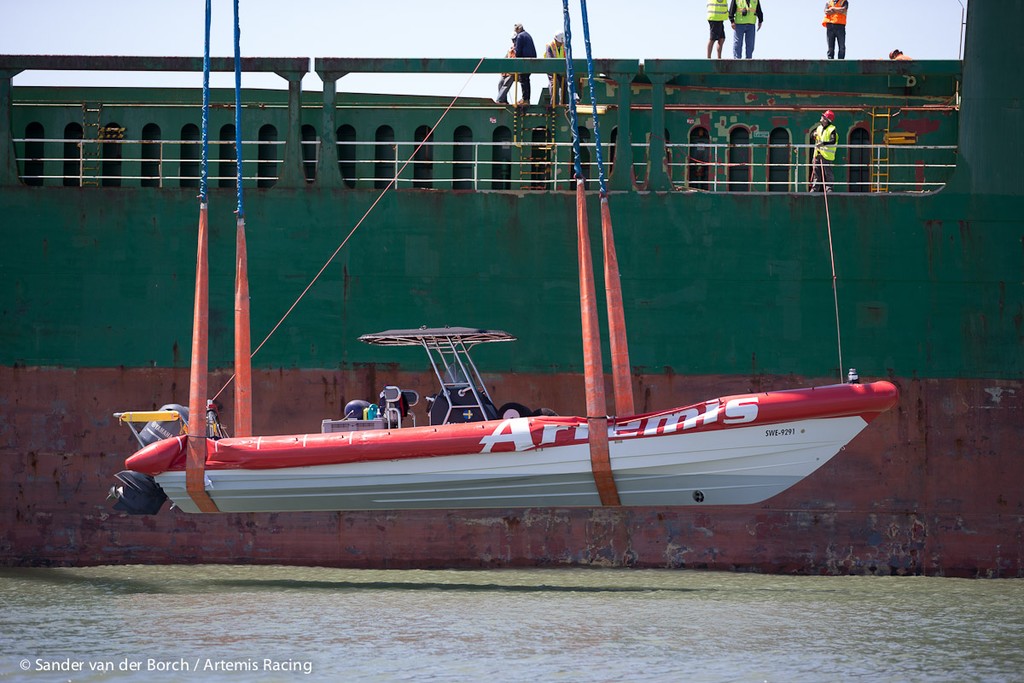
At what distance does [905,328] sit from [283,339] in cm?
740

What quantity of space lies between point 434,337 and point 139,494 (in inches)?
141

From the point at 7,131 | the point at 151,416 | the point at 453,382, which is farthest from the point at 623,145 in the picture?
the point at 7,131

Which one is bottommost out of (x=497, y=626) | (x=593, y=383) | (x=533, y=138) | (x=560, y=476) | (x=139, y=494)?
(x=497, y=626)

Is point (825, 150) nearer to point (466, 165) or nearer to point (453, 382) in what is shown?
point (466, 165)

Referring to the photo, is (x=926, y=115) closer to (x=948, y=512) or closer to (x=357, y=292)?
(x=948, y=512)

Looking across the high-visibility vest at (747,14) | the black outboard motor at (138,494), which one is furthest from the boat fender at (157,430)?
the high-visibility vest at (747,14)

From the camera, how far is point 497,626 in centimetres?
1543

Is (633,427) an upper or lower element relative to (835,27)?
lower

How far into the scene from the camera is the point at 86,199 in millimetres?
18734

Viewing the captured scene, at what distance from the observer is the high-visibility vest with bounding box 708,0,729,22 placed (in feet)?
67.1

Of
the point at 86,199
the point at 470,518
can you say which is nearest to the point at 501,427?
the point at 470,518

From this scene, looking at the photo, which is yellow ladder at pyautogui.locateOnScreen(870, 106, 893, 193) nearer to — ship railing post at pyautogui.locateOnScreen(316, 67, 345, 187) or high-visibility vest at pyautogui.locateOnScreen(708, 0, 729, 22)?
high-visibility vest at pyautogui.locateOnScreen(708, 0, 729, 22)

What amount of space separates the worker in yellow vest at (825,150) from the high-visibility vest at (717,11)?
2.31 m

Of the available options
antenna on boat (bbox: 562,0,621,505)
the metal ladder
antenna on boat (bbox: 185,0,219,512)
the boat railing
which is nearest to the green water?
antenna on boat (bbox: 185,0,219,512)
